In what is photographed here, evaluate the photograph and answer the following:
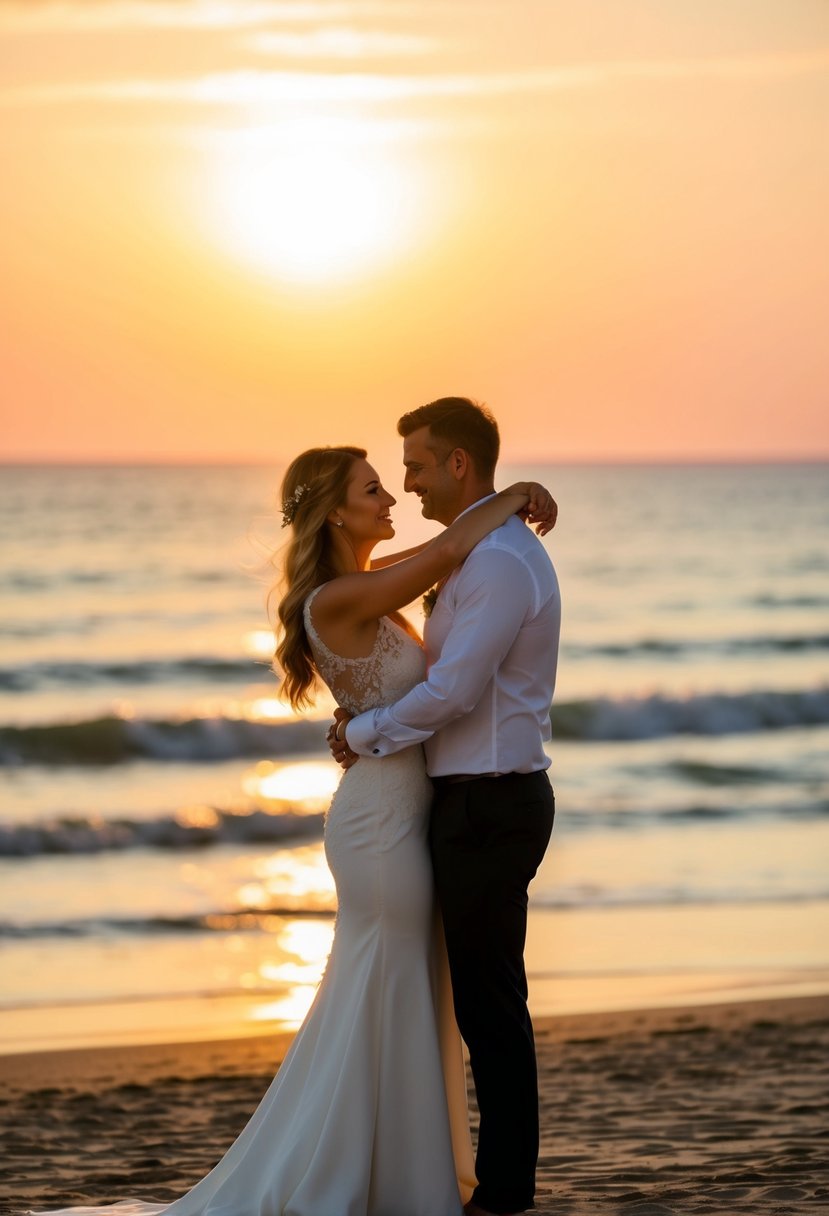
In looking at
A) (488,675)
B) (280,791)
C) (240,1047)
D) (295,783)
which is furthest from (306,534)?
(295,783)

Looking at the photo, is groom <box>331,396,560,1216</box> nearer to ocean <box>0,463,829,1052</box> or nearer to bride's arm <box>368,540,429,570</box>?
ocean <box>0,463,829,1052</box>

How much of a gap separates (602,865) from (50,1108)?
5828 millimetres

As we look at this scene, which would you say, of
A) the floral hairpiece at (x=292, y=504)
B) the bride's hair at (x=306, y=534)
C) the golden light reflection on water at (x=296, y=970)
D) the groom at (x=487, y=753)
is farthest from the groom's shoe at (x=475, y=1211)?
the golden light reflection on water at (x=296, y=970)

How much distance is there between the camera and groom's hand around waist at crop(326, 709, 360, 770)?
4.75 m

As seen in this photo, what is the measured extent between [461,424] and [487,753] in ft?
2.94

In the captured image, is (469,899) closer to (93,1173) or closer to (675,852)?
(93,1173)

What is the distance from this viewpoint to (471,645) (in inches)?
174

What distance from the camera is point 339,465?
479cm

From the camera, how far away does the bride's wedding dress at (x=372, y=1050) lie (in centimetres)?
456

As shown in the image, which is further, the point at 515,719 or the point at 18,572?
the point at 18,572

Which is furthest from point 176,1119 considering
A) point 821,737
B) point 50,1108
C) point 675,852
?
point 821,737

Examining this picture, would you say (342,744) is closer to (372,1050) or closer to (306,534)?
(306,534)

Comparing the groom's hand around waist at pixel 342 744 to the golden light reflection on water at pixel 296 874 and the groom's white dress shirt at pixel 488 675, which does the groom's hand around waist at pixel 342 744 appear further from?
the golden light reflection on water at pixel 296 874

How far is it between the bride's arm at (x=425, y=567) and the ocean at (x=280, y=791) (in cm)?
31
